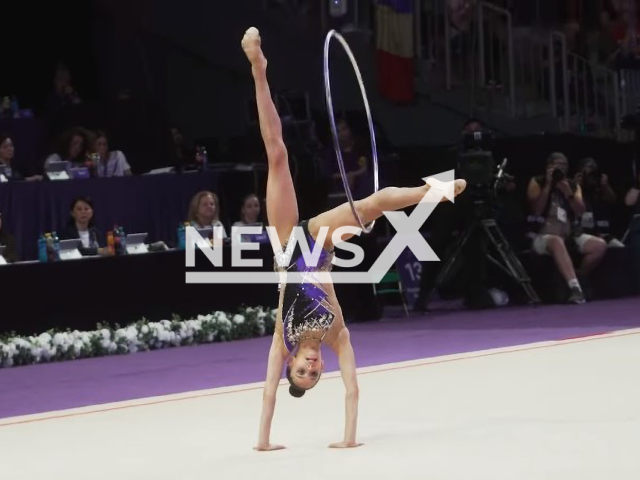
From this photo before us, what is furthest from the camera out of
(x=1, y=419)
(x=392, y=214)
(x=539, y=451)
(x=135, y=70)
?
(x=135, y=70)

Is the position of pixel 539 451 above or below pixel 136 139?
below

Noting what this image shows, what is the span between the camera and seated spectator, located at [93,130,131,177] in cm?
1040

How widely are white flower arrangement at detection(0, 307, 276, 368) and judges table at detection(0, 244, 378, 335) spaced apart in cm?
9

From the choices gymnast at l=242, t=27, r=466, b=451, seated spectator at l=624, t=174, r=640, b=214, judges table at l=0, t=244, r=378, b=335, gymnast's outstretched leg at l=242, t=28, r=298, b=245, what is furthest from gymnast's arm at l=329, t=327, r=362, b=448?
seated spectator at l=624, t=174, r=640, b=214

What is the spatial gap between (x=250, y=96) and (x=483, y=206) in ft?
10.7

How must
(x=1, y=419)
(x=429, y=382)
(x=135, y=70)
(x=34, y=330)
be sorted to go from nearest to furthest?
(x=1, y=419) → (x=429, y=382) → (x=34, y=330) → (x=135, y=70)

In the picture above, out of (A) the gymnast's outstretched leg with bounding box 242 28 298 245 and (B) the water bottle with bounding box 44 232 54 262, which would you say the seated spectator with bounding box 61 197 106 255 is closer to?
(B) the water bottle with bounding box 44 232 54 262

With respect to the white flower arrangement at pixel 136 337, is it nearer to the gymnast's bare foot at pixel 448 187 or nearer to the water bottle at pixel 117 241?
the water bottle at pixel 117 241

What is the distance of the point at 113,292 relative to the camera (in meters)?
9.35

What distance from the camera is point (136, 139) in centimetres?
1180

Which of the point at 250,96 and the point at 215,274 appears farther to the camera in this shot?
the point at 250,96

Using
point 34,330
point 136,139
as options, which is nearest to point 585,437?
point 34,330

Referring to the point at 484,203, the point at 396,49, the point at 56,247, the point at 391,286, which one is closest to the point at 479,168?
the point at 484,203

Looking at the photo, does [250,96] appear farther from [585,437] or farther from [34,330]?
[585,437]
